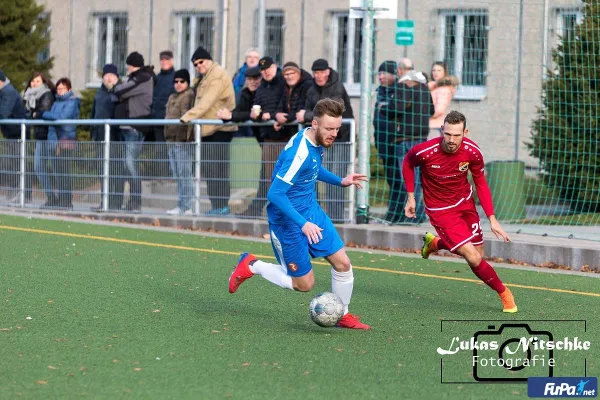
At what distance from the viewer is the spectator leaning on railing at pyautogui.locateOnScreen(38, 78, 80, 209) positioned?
1805 cm

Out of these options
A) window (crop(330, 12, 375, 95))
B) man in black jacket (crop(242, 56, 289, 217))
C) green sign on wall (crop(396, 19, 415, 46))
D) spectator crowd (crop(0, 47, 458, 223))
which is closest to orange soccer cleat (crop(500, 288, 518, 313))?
spectator crowd (crop(0, 47, 458, 223))

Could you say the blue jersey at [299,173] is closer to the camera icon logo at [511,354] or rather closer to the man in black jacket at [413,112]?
the camera icon logo at [511,354]

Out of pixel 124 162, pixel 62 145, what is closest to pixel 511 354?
pixel 124 162

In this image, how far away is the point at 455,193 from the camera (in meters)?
10.1

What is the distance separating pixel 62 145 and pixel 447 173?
930 centimetres

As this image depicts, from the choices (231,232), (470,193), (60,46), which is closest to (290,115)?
(231,232)

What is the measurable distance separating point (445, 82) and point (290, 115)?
240 centimetres

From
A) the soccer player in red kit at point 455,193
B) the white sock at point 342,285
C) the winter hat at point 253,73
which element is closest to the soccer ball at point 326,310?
the white sock at point 342,285

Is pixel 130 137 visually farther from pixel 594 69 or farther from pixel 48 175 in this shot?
pixel 594 69

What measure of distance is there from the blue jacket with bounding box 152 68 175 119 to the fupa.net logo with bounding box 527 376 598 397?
11280 mm

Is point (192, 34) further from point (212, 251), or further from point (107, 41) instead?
point (212, 251)

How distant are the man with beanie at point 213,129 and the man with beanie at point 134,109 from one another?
1106 millimetres

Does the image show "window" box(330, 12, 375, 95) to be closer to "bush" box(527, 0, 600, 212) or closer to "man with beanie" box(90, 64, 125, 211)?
"bush" box(527, 0, 600, 212)

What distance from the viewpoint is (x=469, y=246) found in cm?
998
